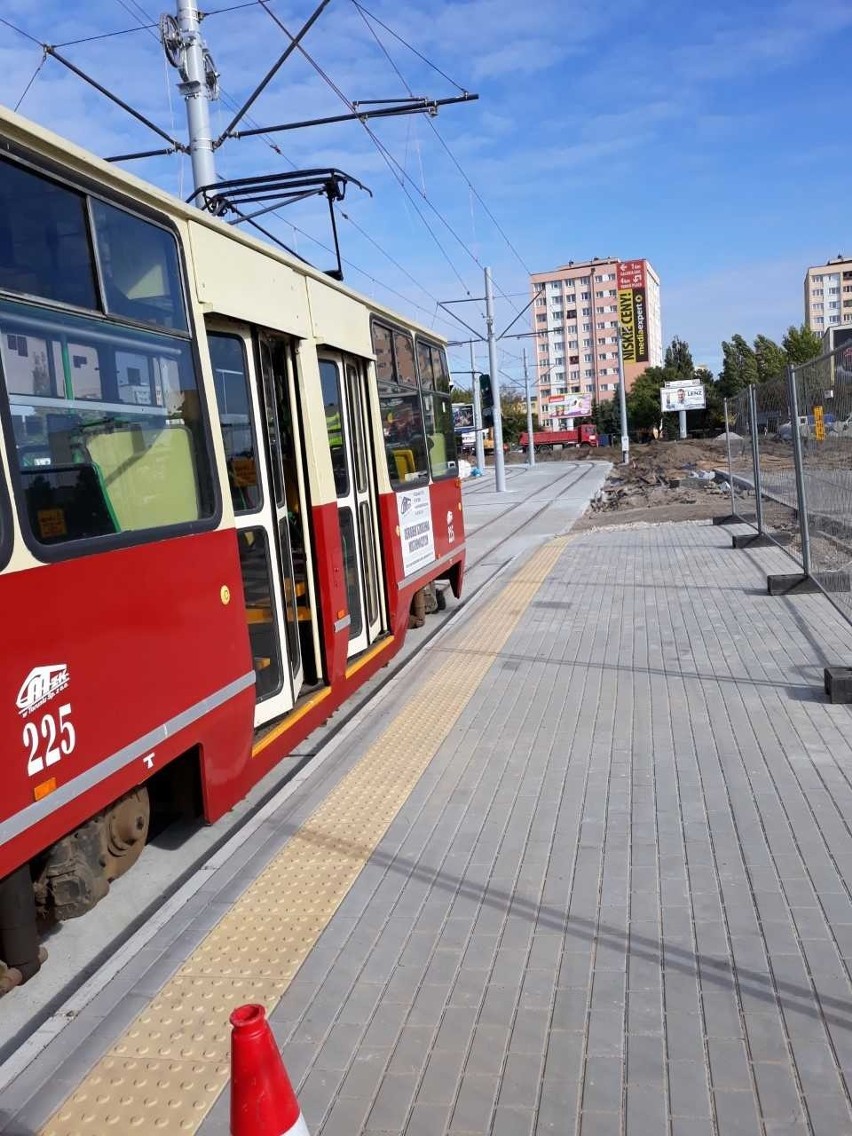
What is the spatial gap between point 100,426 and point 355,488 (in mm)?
3601

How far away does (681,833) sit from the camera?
15.1 ft

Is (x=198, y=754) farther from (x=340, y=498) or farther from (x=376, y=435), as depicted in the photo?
(x=376, y=435)

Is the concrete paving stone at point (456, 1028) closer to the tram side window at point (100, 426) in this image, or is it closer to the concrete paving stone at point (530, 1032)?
the concrete paving stone at point (530, 1032)

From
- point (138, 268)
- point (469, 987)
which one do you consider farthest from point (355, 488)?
point (469, 987)

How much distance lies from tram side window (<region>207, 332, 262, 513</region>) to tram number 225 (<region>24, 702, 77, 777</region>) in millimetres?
1935

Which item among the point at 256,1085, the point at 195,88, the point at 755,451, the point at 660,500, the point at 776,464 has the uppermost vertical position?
the point at 195,88

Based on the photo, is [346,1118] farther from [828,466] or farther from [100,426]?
[828,466]

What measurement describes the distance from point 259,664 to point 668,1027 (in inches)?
122

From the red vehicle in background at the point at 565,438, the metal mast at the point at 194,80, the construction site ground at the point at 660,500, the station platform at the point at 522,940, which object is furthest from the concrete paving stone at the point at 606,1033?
the red vehicle in background at the point at 565,438

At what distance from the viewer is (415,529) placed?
9.12 meters

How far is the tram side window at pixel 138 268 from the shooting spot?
4.02 m

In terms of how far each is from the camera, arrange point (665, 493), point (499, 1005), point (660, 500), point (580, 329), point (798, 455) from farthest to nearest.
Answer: point (580, 329) → point (665, 493) → point (660, 500) → point (798, 455) → point (499, 1005)

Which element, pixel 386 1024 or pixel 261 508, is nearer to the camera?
pixel 386 1024

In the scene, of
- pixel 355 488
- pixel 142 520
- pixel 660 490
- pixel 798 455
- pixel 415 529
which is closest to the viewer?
pixel 142 520
